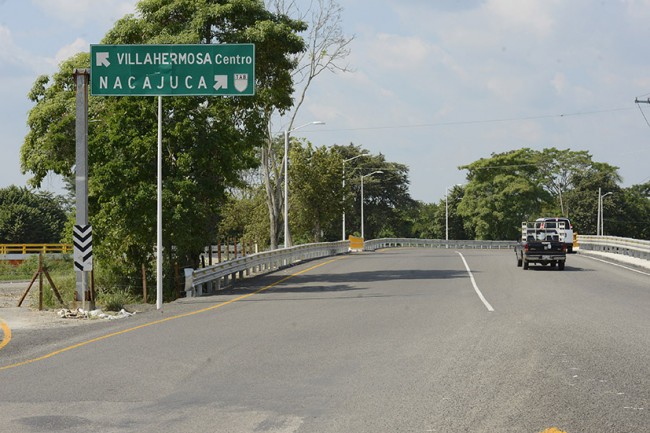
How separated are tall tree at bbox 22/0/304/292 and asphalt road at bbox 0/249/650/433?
7373 mm

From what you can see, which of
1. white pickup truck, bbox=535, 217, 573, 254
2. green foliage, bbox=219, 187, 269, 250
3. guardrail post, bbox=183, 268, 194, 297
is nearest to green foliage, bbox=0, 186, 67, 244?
green foliage, bbox=219, 187, 269, 250

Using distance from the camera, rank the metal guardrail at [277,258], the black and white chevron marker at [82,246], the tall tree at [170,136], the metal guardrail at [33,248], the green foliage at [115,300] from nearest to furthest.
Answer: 1. the black and white chevron marker at [82,246]
2. the green foliage at [115,300]
3. the metal guardrail at [277,258]
4. the tall tree at [170,136]
5. the metal guardrail at [33,248]

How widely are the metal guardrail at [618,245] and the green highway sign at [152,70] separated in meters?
26.0

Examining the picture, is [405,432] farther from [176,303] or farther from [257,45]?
[257,45]

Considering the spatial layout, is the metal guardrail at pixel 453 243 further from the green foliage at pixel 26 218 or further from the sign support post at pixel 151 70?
the sign support post at pixel 151 70

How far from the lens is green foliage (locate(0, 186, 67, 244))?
86.9 meters

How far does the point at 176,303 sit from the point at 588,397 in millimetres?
16857

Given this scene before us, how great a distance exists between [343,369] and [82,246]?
14.8 m

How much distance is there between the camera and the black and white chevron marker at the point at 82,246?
80.9 feet

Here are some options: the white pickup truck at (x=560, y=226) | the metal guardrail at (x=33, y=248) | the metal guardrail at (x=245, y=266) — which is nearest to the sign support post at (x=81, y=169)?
the metal guardrail at (x=245, y=266)

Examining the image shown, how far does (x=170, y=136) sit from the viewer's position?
3084 centimetres

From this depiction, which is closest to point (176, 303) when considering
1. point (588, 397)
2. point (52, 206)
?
point (588, 397)

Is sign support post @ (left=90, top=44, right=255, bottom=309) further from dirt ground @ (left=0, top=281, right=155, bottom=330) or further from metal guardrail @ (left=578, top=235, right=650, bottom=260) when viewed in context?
metal guardrail @ (left=578, top=235, right=650, bottom=260)

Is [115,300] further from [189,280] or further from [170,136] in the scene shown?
[170,136]
